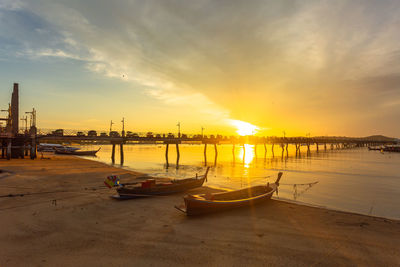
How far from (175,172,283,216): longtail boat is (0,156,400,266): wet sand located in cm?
47

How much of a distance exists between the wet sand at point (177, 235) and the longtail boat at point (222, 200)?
47 centimetres

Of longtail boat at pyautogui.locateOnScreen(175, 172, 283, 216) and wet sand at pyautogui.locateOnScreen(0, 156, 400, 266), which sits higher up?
longtail boat at pyautogui.locateOnScreen(175, 172, 283, 216)

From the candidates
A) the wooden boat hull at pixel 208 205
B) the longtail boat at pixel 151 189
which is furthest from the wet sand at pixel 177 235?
the longtail boat at pixel 151 189

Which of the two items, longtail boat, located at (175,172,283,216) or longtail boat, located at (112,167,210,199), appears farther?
longtail boat, located at (112,167,210,199)

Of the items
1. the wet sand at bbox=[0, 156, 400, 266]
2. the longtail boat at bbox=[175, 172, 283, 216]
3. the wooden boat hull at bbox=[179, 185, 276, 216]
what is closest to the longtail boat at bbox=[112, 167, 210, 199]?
the wet sand at bbox=[0, 156, 400, 266]

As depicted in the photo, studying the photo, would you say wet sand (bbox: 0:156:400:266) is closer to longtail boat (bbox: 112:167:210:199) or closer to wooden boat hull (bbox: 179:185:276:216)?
wooden boat hull (bbox: 179:185:276:216)

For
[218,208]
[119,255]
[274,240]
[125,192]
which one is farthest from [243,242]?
[125,192]

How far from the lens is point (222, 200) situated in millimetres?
15109

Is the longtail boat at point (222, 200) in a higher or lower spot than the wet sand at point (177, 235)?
higher

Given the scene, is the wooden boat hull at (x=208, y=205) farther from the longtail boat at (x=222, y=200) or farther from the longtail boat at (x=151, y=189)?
the longtail boat at (x=151, y=189)

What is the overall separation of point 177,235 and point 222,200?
5.06 m

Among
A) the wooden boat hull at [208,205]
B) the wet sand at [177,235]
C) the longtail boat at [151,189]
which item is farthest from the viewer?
the longtail boat at [151,189]

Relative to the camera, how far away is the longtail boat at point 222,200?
13469mm

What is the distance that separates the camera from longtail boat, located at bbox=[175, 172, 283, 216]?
530 inches
